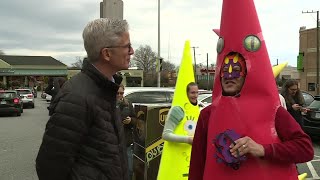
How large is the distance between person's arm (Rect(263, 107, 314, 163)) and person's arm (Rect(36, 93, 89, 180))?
103cm

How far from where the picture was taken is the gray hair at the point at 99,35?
210 centimetres

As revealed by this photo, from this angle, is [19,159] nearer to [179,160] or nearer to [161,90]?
[161,90]

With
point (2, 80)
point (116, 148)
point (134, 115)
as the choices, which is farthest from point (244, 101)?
point (2, 80)

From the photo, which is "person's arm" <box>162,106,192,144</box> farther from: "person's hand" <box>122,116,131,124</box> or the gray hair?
the gray hair

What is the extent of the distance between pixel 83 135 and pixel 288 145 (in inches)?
44.1

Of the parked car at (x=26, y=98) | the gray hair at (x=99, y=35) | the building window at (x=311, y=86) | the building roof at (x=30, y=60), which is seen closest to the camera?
the gray hair at (x=99, y=35)

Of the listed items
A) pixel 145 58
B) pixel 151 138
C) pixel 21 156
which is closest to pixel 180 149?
pixel 151 138

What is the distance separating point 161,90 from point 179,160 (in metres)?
A: 6.59

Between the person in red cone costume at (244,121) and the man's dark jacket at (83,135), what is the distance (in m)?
0.64

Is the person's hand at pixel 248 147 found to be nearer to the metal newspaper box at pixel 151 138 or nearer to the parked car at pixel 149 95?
the metal newspaper box at pixel 151 138

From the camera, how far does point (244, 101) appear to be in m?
2.47

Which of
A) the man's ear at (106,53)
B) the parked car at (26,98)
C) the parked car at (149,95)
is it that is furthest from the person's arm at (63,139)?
the parked car at (26,98)

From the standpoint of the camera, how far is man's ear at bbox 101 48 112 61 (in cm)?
212

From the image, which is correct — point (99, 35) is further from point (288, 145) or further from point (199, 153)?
point (288, 145)
